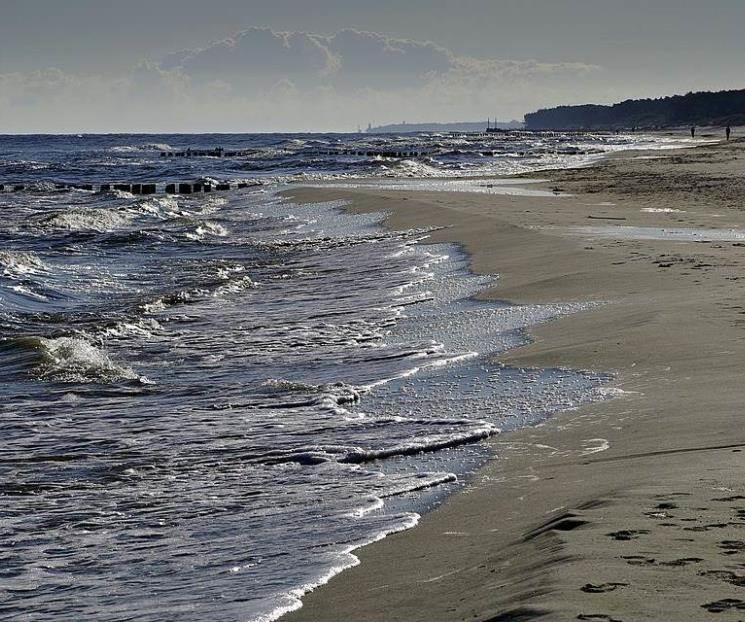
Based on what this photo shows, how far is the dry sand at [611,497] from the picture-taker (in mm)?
3684

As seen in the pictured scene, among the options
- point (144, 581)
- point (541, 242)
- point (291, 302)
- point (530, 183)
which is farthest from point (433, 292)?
point (530, 183)

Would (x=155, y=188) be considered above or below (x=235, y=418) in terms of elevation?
above

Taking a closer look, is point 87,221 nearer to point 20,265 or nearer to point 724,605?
point 20,265

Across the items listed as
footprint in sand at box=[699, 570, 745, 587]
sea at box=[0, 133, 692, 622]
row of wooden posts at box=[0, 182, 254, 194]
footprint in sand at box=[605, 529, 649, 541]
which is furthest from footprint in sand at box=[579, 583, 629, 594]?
row of wooden posts at box=[0, 182, 254, 194]

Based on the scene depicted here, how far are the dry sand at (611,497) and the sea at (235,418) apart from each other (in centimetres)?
26

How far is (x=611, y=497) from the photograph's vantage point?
15.8 feet

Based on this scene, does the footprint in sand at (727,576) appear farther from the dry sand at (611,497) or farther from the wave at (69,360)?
the wave at (69,360)

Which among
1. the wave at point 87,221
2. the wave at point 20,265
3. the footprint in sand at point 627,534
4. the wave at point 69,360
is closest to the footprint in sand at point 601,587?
the footprint in sand at point 627,534

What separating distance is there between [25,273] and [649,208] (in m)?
12.6

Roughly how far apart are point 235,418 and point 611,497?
3.51 meters

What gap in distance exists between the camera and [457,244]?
18.6 meters

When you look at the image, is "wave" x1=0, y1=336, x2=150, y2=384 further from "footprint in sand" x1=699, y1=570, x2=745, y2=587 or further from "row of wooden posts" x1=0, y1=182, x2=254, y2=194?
"row of wooden posts" x1=0, y1=182, x2=254, y2=194

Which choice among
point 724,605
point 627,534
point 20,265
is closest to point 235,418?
point 627,534

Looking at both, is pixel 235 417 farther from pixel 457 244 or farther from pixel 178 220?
pixel 178 220
